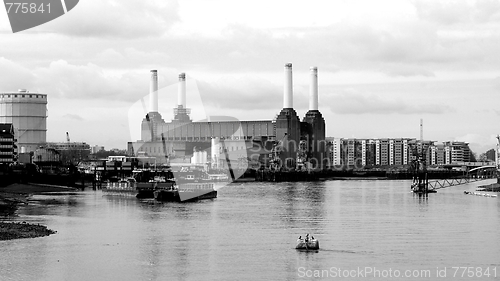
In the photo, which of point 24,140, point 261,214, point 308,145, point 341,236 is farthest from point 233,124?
point 341,236

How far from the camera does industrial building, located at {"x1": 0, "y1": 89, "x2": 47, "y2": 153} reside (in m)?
133

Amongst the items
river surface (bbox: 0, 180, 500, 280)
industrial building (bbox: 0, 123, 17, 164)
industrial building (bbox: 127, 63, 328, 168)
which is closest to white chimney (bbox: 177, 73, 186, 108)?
industrial building (bbox: 127, 63, 328, 168)

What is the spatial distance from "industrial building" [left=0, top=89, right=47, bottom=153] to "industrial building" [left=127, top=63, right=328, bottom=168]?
730 inches

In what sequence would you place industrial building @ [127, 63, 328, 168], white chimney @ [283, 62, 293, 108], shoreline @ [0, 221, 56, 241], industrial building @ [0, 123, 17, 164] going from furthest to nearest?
1. industrial building @ [127, 63, 328, 168]
2. white chimney @ [283, 62, 293, 108]
3. industrial building @ [0, 123, 17, 164]
4. shoreline @ [0, 221, 56, 241]

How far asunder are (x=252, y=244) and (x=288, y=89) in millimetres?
115096

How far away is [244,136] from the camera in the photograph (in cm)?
16438

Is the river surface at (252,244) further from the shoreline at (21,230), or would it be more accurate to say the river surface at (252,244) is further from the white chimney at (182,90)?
the white chimney at (182,90)

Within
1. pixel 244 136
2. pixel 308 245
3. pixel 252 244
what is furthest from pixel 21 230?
pixel 244 136

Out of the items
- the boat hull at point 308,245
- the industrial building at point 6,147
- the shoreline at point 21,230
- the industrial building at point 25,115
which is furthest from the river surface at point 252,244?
the industrial building at point 25,115

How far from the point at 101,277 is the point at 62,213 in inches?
975

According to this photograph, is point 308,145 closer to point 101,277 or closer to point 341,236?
point 341,236

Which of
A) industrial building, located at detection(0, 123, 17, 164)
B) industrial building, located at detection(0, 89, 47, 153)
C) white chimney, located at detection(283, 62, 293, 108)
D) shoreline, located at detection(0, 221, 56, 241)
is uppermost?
white chimney, located at detection(283, 62, 293, 108)

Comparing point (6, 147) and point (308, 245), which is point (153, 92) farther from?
point (308, 245)

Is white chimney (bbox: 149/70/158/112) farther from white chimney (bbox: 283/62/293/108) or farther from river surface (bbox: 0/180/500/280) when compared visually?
river surface (bbox: 0/180/500/280)
